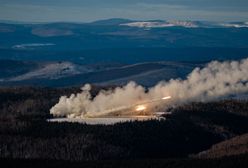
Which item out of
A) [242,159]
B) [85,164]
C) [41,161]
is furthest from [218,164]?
[41,161]

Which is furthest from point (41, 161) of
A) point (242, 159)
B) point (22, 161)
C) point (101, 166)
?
point (242, 159)

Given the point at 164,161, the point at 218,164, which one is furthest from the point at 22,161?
the point at 218,164

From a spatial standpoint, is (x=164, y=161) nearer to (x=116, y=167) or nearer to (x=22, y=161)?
(x=116, y=167)

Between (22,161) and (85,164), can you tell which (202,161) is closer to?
(85,164)

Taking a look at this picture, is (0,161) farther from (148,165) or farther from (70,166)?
(148,165)

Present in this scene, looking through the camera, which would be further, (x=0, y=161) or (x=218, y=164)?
(x=0, y=161)

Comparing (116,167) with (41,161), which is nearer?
(116,167)

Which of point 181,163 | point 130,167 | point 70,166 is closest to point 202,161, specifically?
point 181,163
